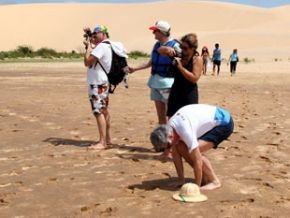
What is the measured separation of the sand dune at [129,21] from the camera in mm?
84750

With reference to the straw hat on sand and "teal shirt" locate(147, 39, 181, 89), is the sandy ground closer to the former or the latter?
the straw hat on sand

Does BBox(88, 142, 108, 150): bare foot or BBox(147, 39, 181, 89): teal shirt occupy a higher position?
BBox(147, 39, 181, 89): teal shirt

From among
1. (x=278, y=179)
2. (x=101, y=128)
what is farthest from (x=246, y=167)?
(x=101, y=128)

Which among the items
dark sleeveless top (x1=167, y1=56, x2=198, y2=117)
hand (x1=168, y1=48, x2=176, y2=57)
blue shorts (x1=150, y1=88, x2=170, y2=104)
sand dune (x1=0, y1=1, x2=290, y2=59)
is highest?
hand (x1=168, y1=48, x2=176, y2=57)

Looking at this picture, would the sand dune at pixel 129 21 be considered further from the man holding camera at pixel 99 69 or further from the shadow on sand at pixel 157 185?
the shadow on sand at pixel 157 185

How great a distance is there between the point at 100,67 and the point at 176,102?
1.55 m

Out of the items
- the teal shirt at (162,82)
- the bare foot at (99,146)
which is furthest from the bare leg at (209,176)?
the bare foot at (99,146)

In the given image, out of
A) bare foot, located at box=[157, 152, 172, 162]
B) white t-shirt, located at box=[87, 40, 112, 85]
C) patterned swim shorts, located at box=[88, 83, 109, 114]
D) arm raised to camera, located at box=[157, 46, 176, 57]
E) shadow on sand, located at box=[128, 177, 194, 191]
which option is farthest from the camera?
patterned swim shorts, located at box=[88, 83, 109, 114]

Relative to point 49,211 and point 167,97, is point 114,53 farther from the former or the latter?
point 49,211

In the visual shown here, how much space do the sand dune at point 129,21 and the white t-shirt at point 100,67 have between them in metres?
66.6

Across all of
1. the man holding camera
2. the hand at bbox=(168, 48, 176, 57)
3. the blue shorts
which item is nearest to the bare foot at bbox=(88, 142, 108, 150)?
the man holding camera

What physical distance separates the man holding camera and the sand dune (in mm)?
66502

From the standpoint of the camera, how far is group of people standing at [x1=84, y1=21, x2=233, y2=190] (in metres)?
5.93

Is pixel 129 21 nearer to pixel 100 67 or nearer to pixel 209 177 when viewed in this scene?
pixel 100 67
